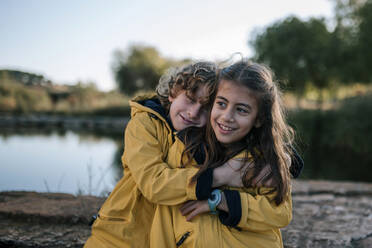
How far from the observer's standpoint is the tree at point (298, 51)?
56.4 ft

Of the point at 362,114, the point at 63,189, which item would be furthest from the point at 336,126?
the point at 63,189

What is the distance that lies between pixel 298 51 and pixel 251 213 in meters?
17.6

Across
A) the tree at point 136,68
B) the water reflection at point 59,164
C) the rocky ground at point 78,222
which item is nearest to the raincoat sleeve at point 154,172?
the rocky ground at point 78,222

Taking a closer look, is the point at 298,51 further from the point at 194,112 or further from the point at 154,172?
the point at 154,172

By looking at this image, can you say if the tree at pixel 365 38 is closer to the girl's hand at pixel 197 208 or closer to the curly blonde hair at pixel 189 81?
the curly blonde hair at pixel 189 81

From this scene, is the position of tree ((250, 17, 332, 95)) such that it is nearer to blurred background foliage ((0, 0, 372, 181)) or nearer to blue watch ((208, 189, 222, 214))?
blurred background foliage ((0, 0, 372, 181))

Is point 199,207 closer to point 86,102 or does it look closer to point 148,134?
point 148,134

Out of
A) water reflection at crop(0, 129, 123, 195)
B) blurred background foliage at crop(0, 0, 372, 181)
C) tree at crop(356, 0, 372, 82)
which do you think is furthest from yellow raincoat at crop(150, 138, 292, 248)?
tree at crop(356, 0, 372, 82)

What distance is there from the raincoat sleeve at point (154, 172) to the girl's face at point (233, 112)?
29cm

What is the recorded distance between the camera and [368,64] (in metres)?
15.6

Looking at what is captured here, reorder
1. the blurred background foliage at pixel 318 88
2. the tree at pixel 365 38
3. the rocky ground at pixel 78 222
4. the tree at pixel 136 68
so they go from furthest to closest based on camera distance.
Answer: the tree at pixel 136 68, the tree at pixel 365 38, the blurred background foliage at pixel 318 88, the rocky ground at pixel 78 222

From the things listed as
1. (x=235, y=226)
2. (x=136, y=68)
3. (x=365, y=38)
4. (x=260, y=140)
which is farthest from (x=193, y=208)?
(x=136, y=68)

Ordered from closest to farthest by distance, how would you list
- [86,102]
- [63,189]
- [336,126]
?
[63,189]
[336,126]
[86,102]

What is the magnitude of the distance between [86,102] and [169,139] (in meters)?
23.4
